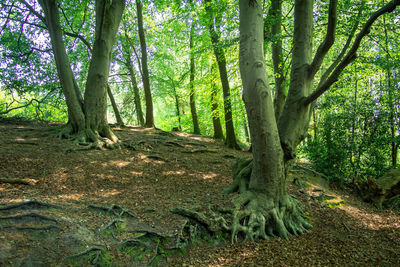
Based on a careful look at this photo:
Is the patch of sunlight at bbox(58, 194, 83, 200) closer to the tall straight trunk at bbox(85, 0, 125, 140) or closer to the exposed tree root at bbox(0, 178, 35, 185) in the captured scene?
the exposed tree root at bbox(0, 178, 35, 185)

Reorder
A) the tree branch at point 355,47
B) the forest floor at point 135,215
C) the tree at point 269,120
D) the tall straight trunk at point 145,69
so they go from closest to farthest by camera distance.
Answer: the forest floor at point 135,215 → the tree branch at point 355,47 → the tree at point 269,120 → the tall straight trunk at point 145,69

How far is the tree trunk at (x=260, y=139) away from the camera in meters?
4.48

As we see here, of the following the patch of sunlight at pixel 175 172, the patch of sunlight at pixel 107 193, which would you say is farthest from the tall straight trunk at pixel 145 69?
the patch of sunlight at pixel 107 193

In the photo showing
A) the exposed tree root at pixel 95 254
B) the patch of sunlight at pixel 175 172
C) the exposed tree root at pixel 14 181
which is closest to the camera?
the exposed tree root at pixel 95 254

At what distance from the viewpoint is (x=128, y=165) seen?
728cm

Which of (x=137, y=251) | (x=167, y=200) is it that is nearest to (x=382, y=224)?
(x=167, y=200)

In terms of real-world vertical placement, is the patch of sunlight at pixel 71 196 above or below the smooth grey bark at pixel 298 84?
below

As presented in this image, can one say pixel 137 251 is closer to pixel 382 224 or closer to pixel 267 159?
pixel 267 159

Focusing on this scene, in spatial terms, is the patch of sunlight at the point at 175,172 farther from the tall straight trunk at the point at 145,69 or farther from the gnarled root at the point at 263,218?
the tall straight trunk at the point at 145,69

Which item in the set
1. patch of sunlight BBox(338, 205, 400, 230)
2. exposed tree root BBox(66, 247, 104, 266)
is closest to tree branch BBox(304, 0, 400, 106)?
patch of sunlight BBox(338, 205, 400, 230)

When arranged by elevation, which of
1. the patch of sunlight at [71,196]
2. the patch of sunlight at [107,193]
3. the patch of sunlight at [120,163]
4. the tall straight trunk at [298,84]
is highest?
the tall straight trunk at [298,84]

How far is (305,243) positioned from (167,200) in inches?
112

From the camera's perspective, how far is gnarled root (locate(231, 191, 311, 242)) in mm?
4234

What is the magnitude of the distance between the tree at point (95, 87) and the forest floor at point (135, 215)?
759 millimetres
